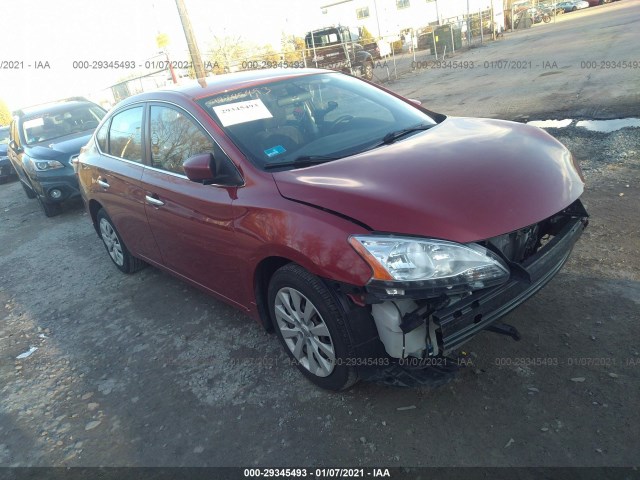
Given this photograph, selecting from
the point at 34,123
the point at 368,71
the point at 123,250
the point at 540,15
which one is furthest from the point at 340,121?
the point at 540,15

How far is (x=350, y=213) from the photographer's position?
7.91 ft

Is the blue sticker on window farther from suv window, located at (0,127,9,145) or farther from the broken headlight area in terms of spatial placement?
suv window, located at (0,127,9,145)

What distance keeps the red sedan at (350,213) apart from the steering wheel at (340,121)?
0.03m

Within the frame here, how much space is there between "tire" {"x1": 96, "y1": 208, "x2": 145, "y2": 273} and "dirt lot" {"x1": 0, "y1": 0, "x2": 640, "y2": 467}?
18.6 inches

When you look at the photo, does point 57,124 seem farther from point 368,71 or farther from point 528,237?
point 368,71

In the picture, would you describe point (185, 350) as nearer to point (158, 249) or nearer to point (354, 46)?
point (158, 249)

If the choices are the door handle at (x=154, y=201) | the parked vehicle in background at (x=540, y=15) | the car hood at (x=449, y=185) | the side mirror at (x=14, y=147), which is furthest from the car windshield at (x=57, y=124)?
the parked vehicle in background at (x=540, y=15)

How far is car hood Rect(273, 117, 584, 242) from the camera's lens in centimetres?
234

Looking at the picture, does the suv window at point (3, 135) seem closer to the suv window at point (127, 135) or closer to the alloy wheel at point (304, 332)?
the suv window at point (127, 135)

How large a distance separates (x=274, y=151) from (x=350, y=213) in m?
0.91

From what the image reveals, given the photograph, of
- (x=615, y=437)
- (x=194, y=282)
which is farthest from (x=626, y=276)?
(x=194, y=282)

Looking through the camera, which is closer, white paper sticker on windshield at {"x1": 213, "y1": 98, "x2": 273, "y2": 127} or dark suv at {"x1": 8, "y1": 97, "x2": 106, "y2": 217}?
white paper sticker on windshield at {"x1": 213, "y1": 98, "x2": 273, "y2": 127}

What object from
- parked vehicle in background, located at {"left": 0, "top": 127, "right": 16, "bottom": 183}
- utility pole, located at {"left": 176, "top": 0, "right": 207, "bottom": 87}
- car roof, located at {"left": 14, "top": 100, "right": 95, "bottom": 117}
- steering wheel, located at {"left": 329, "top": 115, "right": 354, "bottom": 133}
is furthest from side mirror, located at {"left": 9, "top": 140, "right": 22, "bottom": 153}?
steering wheel, located at {"left": 329, "top": 115, "right": 354, "bottom": 133}

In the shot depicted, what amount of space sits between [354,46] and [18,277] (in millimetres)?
19150
